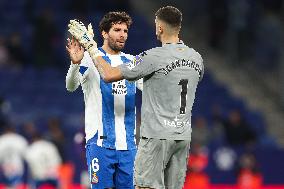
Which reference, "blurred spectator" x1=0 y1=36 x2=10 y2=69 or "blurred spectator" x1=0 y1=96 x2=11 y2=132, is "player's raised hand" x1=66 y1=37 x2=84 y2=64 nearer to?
"blurred spectator" x1=0 y1=96 x2=11 y2=132

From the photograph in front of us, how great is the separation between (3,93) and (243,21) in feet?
20.3

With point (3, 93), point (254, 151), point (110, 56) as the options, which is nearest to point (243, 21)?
point (254, 151)

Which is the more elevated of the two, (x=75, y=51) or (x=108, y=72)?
(x=75, y=51)

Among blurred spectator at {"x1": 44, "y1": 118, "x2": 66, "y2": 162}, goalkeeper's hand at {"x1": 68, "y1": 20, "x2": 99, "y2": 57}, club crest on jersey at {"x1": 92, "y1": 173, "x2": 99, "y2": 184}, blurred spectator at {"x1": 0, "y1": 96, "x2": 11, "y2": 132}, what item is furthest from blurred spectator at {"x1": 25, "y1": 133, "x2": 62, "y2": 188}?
goalkeeper's hand at {"x1": 68, "y1": 20, "x2": 99, "y2": 57}

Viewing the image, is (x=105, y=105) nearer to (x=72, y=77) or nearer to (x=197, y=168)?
(x=72, y=77)

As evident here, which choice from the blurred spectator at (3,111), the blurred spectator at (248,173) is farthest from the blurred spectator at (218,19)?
the blurred spectator at (3,111)

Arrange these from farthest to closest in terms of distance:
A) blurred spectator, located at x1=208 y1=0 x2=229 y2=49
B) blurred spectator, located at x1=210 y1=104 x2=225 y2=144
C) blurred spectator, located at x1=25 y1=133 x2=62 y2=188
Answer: blurred spectator, located at x1=208 y1=0 x2=229 y2=49 → blurred spectator, located at x1=210 y1=104 x2=225 y2=144 → blurred spectator, located at x1=25 y1=133 x2=62 y2=188

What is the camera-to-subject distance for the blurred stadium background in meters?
17.7

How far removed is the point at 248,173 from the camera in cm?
1780

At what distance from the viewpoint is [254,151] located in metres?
17.8

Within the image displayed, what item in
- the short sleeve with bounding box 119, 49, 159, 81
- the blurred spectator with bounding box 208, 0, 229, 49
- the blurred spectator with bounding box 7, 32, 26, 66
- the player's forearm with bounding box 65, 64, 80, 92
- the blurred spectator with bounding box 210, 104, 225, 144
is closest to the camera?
the short sleeve with bounding box 119, 49, 159, 81

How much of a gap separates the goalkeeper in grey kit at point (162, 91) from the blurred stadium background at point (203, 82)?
8503 millimetres

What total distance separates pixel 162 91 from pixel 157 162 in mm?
624

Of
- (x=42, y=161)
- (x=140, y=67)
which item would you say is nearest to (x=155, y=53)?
(x=140, y=67)
